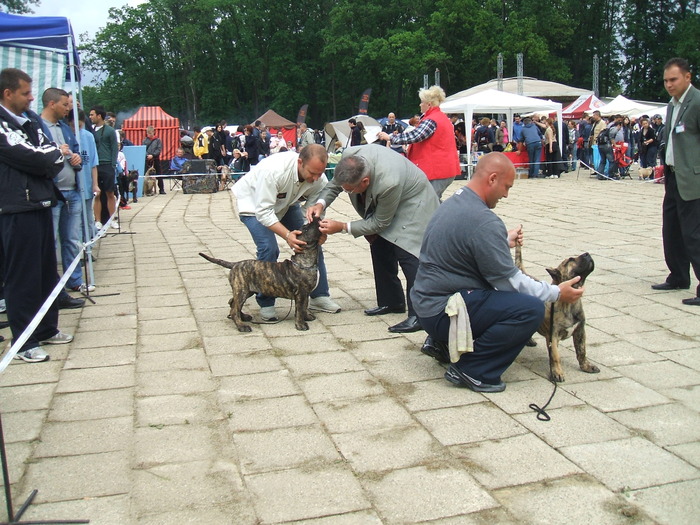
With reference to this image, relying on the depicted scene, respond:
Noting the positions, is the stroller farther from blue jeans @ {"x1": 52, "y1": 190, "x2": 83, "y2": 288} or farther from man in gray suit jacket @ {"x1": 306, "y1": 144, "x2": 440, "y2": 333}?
blue jeans @ {"x1": 52, "y1": 190, "x2": 83, "y2": 288}

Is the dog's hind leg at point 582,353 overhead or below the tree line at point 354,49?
below

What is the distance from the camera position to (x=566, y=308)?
14.1ft

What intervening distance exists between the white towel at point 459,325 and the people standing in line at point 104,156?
7181 millimetres

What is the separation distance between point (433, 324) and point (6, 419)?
2.46 meters

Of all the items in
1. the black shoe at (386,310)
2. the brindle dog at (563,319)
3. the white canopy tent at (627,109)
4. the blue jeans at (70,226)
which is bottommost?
the black shoe at (386,310)

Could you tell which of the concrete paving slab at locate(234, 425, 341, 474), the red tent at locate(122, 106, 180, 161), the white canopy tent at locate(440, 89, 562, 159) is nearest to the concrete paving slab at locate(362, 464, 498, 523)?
the concrete paving slab at locate(234, 425, 341, 474)

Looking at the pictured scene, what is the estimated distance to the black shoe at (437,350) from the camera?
452 centimetres

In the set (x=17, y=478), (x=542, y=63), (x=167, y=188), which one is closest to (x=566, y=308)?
(x=17, y=478)

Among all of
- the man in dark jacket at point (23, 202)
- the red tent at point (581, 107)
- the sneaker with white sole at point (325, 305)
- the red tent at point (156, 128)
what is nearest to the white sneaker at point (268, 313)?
the sneaker with white sole at point (325, 305)

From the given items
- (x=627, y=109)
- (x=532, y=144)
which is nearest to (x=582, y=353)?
(x=532, y=144)

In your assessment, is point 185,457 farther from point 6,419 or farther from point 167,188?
point 167,188

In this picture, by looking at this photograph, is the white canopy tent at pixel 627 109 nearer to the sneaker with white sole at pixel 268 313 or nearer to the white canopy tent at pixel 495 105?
the white canopy tent at pixel 495 105

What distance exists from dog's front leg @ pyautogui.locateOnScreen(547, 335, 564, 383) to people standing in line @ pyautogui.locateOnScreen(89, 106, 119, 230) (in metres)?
7.42

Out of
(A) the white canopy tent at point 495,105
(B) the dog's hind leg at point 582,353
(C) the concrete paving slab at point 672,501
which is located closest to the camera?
(C) the concrete paving slab at point 672,501
